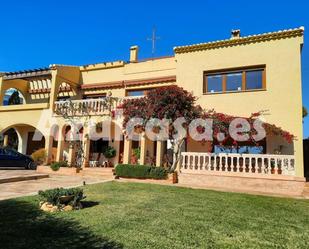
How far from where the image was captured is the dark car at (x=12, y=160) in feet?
63.0

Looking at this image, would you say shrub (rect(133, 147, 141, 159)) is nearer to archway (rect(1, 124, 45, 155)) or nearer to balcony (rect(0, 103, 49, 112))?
balcony (rect(0, 103, 49, 112))

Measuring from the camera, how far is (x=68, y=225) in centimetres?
625

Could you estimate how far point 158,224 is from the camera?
6.42 meters

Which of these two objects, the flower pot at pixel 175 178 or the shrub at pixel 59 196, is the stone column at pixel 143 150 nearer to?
the flower pot at pixel 175 178

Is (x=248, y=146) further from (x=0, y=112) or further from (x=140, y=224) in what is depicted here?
(x=0, y=112)

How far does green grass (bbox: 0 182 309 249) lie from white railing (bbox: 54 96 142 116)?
33.4 ft

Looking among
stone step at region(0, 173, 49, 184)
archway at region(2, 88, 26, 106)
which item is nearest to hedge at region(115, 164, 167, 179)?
stone step at region(0, 173, 49, 184)

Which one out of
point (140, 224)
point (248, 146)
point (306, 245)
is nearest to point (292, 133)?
point (248, 146)

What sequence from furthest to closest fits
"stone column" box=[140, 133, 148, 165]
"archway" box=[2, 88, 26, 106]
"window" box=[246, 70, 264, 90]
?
"archway" box=[2, 88, 26, 106], "stone column" box=[140, 133, 148, 165], "window" box=[246, 70, 264, 90]

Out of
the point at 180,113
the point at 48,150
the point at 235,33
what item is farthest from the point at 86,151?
the point at 235,33

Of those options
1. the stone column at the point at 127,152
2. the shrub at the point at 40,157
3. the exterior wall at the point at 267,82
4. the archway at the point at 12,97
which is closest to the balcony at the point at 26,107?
the shrub at the point at 40,157

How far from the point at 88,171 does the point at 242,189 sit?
9552mm

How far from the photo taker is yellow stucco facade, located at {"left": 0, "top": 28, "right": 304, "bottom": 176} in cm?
1470

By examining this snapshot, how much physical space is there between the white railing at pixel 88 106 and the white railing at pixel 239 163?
6.92m
